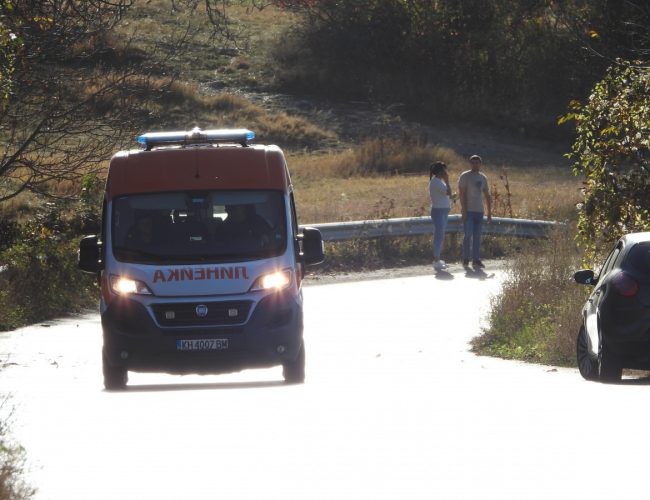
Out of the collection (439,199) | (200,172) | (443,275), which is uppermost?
(200,172)

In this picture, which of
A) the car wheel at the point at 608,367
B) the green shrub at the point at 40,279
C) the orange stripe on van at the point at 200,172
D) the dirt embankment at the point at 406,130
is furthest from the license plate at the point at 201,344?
the dirt embankment at the point at 406,130

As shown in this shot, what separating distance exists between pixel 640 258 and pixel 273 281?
10.6 ft

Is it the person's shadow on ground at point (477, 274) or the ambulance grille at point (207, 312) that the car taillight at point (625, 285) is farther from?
the person's shadow on ground at point (477, 274)

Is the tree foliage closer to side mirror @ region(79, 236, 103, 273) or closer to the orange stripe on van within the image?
the orange stripe on van

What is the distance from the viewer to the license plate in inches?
501

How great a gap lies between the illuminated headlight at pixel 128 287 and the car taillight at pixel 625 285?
411 cm

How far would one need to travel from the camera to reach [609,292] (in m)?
12.7

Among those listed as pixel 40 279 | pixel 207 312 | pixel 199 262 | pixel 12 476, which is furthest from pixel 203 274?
pixel 40 279

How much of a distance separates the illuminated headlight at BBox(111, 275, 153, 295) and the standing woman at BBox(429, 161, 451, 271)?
1267 centimetres

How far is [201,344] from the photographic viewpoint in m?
12.7

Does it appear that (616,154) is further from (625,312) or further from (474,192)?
(474,192)

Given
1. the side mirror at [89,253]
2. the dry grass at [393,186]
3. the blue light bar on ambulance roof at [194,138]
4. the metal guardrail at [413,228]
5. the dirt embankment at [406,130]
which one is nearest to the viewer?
the side mirror at [89,253]

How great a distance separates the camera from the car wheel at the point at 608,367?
504 inches

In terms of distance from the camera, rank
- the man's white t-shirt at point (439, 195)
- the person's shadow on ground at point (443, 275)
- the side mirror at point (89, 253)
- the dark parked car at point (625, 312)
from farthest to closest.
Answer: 1. the man's white t-shirt at point (439, 195)
2. the person's shadow on ground at point (443, 275)
3. the side mirror at point (89, 253)
4. the dark parked car at point (625, 312)
